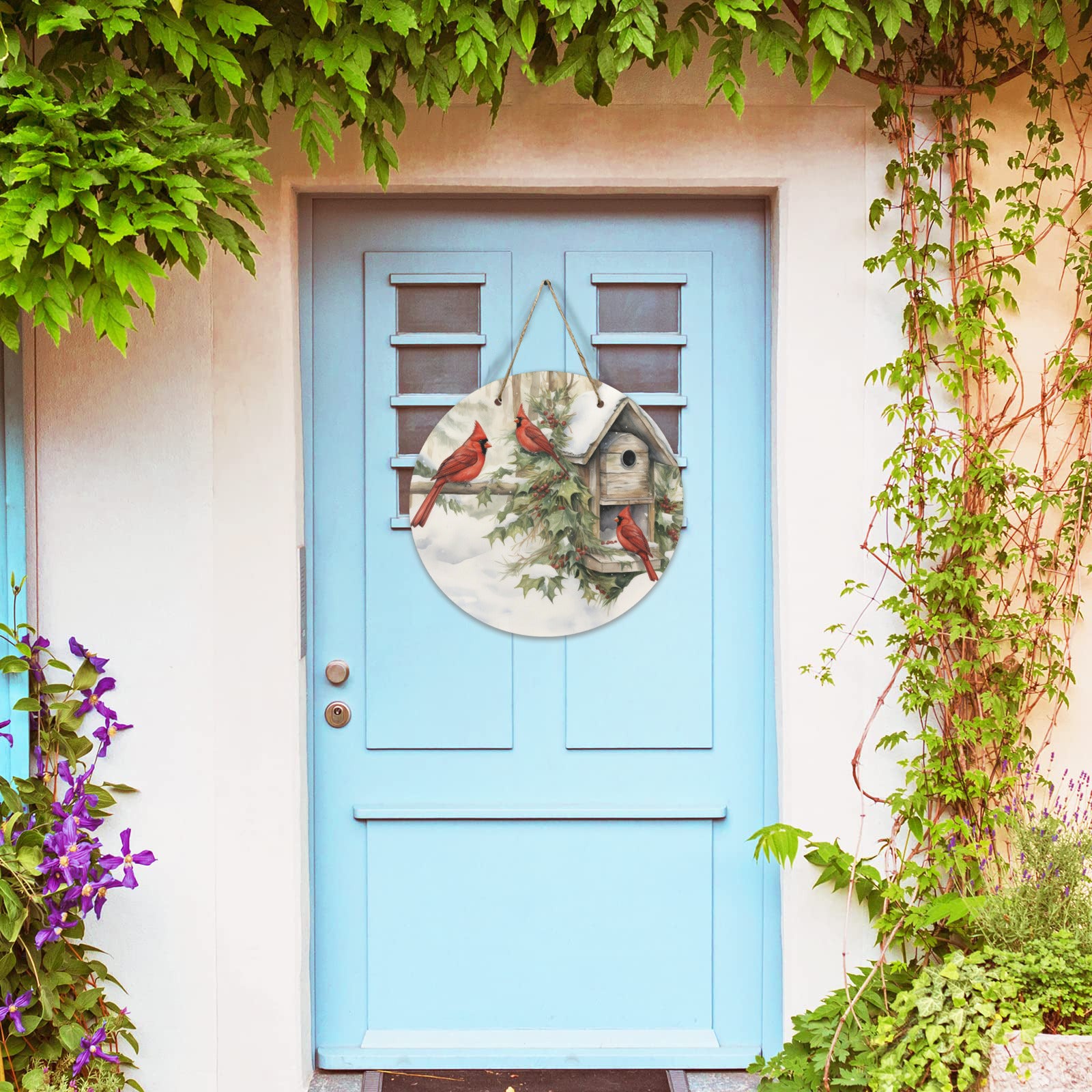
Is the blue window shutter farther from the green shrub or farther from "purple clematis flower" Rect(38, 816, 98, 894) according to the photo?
the green shrub

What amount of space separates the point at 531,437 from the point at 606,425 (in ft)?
0.65

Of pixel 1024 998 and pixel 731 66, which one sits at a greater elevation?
pixel 731 66

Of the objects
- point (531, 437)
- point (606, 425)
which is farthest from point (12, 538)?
point (606, 425)

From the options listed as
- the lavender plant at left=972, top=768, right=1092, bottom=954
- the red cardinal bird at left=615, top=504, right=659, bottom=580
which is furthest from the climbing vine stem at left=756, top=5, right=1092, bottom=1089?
the red cardinal bird at left=615, top=504, right=659, bottom=580

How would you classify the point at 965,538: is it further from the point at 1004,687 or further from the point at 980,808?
the point at 980,808

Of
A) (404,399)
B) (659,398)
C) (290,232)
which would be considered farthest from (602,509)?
(290,232)

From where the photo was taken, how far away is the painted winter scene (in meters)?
2.50

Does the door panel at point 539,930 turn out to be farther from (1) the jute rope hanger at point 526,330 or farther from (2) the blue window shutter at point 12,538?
(1) the jute rope hanger at point 526,330

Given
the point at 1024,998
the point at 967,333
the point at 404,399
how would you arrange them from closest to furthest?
the point at 1024,998
the point at 967,333
the point at 404,399

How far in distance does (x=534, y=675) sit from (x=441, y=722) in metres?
0.27

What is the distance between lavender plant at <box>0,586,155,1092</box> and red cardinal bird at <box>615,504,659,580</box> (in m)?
1.31

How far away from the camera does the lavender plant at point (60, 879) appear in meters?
2.06

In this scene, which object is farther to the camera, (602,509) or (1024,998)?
(602,509)

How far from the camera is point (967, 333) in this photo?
225 centimetres
